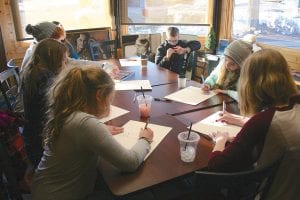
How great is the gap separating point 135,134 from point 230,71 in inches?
44.2

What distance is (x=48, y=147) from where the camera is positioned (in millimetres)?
1241

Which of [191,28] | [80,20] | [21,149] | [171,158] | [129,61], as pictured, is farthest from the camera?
[191,28]

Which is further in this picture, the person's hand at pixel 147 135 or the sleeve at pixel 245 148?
the person's hand at pixel 147 135

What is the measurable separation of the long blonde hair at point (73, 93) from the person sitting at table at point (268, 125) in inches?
23.1

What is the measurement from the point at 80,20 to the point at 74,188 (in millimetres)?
3371

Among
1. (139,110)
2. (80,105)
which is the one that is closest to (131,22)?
(139,110)

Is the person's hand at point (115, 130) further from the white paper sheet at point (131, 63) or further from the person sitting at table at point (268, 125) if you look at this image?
the white paper sheet at point (131, 63)

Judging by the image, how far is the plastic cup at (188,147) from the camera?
1278 millimetres

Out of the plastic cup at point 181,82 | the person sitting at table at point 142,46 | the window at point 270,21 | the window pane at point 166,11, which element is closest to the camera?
the plastic cup at point 181,82

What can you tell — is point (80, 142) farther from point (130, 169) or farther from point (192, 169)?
point (192, 169)

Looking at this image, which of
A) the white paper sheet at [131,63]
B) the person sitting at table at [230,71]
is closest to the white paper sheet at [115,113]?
the person sitting at table at [230,71]

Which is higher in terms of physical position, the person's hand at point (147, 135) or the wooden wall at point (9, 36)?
the wooden wall at point (9, 36)

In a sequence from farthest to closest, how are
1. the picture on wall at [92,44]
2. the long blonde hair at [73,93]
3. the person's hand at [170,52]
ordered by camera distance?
1. the picture on wall at [92,44]
2. the person's hand at [170,52]
3. the long blonde hair at [73,93]

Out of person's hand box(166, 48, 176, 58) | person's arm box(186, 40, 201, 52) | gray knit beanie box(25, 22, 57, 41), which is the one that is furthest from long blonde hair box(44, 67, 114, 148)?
person's arm box(186, 40, 201, 52)
